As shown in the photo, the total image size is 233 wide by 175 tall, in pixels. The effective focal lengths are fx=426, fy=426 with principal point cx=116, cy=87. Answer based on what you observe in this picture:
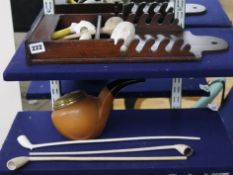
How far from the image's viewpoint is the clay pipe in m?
1.04

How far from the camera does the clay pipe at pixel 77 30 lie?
104cm

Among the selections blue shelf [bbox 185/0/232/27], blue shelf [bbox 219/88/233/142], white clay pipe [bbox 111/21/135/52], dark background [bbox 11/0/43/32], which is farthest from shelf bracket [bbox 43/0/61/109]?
dark background [bbox 11/0/43/32]

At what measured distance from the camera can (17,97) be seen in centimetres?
175

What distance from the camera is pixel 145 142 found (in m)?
1.09

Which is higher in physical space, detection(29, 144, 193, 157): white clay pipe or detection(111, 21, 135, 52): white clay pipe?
detection(111, 21, 135, 52): white clay pipe

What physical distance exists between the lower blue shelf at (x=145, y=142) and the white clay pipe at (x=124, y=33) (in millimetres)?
277

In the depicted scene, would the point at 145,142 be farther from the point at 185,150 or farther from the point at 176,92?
the point at 176,92

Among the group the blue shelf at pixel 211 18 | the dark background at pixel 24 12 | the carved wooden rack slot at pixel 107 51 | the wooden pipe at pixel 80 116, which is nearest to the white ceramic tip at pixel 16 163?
the wooden pipe at pixel 80 116

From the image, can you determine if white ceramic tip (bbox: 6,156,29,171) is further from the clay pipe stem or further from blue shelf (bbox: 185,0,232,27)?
blue shelf (bbox: 185,0,232,27)

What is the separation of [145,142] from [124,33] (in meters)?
0.29

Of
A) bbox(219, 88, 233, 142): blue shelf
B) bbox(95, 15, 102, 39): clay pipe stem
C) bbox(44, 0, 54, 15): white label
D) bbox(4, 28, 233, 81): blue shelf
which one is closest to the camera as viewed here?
bbox(4, 28, 233, 81): blue shelf

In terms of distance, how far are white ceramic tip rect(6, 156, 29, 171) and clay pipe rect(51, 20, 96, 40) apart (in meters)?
0.30

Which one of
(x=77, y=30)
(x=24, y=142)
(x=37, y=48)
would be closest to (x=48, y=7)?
(x=77, y=30)

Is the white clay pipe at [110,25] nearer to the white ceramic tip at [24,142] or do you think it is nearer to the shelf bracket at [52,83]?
the shelf bracket at [52,83]
